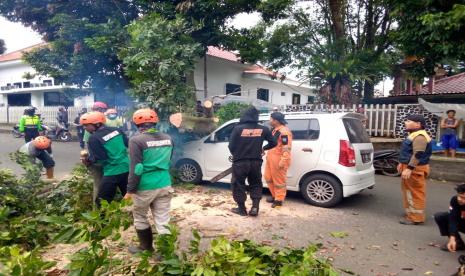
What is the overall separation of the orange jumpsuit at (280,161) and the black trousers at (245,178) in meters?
0.52

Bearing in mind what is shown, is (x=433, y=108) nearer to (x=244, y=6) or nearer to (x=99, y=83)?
(x=244, y=6)

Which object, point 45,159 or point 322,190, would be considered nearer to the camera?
point 322,190

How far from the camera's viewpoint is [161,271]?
290cm

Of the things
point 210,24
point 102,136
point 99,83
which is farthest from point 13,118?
point 102,136

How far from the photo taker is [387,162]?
9.54 meters

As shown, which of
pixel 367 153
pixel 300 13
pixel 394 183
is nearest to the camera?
pixel 367 153

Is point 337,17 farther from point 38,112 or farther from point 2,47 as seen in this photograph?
point 2,47

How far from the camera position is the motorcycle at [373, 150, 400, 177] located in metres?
9.43

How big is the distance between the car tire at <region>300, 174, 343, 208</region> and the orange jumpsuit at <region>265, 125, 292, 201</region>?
0.52 meters

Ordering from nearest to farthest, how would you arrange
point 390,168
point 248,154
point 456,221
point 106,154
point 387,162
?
point 456,221 → point 106,154 → point 248,154 → point 390,168 → point 387,162

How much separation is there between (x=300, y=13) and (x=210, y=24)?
238 inches

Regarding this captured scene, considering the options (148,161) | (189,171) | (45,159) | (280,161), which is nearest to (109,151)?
(148,161)

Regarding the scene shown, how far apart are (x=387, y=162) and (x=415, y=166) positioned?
4655 mm

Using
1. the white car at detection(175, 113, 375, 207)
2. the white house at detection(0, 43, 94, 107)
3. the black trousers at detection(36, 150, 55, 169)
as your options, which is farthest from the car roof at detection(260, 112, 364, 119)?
the white house at detection(0, 43, 94, 107)
